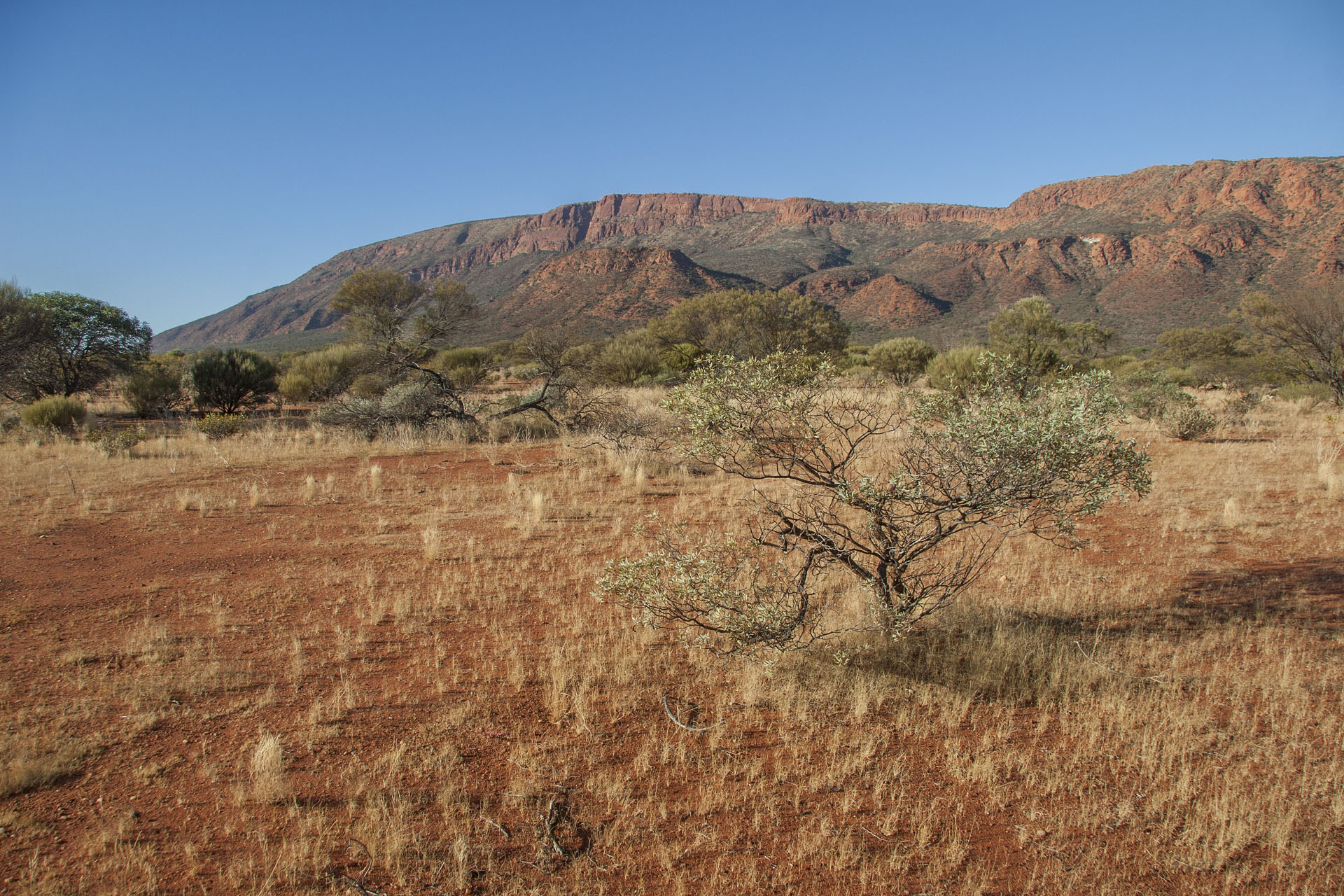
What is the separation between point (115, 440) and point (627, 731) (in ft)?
43.4

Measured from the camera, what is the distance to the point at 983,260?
2977 inches

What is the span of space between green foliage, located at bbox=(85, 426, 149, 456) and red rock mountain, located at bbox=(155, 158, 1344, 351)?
2735 cm

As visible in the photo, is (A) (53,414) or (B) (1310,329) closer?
(A) (53,414)

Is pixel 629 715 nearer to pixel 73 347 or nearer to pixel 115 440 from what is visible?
pixel 115 440

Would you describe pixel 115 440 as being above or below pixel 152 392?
below

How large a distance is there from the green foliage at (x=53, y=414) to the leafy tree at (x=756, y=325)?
740 inches

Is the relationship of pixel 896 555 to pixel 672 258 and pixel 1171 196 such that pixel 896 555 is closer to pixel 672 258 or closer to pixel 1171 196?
pixel 672 258

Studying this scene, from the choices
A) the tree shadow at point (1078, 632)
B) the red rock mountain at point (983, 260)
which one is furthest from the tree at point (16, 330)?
the red rock mountain at point (983, 260)

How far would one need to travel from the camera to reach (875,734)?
3652mm

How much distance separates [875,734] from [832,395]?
2.90 m

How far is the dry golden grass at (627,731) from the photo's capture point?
2.74 meters

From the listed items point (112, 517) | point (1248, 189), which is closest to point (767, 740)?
point (112, 517)

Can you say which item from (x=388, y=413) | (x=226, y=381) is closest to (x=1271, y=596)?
(x=388, y=413)

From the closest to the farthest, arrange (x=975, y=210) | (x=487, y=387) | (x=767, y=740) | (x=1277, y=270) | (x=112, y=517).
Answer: (x=767, y=740)
(x=112, y=517)
(x=487, y=387)
(x=1277, y=270)
(x=975, y=210)
